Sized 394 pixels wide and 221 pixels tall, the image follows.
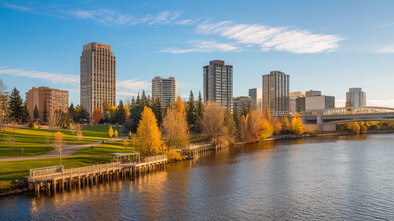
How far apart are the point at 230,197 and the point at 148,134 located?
23.8m

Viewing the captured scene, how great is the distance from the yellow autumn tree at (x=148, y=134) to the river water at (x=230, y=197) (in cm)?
570

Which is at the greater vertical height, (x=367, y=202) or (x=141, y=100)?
(x=141, y=100)

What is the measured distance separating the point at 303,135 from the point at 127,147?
9494cm

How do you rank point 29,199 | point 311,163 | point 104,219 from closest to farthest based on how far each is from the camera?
point 104,219 → point 29,199 → point 311,163

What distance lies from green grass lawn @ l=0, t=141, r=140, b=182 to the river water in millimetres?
4958

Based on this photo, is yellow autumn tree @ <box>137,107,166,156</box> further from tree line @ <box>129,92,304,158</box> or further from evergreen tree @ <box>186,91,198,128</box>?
evergreen tree @ <box>186,91,198,128</box>

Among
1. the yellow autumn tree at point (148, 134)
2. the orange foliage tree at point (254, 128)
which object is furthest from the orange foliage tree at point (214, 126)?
the yellow autumn tree at point (148, 134)

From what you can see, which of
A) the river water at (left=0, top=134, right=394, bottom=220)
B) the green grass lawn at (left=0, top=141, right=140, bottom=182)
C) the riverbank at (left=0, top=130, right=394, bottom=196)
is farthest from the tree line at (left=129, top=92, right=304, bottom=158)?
the riverbank at (left=0, top=130, right=394, bottom=196)

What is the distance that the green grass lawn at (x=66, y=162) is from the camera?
118 ft

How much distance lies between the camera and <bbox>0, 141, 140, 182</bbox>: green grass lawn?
35.9m

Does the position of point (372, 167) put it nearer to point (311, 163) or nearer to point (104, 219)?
point (311, 163)

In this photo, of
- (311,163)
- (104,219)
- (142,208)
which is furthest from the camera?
(311,163)

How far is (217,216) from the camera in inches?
1084

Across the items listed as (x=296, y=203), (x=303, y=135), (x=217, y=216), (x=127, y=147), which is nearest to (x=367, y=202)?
(x=296, y=203)
